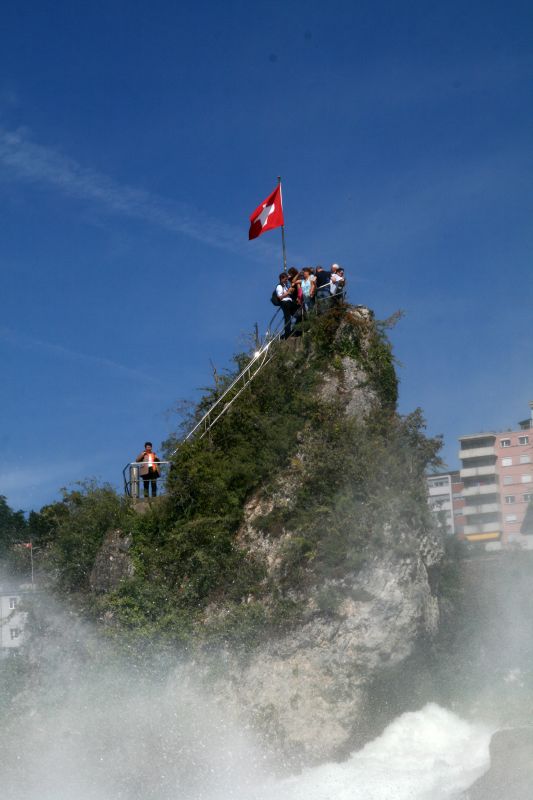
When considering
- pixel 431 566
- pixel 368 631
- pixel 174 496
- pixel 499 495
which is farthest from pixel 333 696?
pixel 499 495

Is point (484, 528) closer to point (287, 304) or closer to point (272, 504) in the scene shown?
point (287, 304)

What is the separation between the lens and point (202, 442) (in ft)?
92.3

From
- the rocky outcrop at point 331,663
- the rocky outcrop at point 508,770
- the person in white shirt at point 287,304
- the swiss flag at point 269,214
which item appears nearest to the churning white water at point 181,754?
the rocky outcrop at point 508,770

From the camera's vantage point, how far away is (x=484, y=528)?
393ft

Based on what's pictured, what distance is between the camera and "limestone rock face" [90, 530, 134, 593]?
85.7 feet

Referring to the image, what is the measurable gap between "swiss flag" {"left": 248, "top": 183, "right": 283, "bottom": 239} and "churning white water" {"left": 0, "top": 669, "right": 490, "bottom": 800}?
14841 mm

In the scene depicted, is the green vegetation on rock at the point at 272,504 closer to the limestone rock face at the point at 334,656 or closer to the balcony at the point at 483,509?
the limestone rock face at the point at 334,656

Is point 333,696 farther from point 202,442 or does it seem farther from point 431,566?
point 202,442

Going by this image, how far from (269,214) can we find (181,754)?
1711cm

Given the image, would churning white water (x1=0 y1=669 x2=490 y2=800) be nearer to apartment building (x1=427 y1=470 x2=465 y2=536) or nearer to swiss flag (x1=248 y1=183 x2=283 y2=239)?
swiss flag (x1=248 y1=183 x2=283 y2=239)

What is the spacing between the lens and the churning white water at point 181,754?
861 inches

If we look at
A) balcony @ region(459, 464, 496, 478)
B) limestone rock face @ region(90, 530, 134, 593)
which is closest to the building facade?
balcony @ region(459, 464, 496, 478)

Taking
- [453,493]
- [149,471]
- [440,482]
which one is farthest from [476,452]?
[149,471]

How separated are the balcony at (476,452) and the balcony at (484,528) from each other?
8678mm
